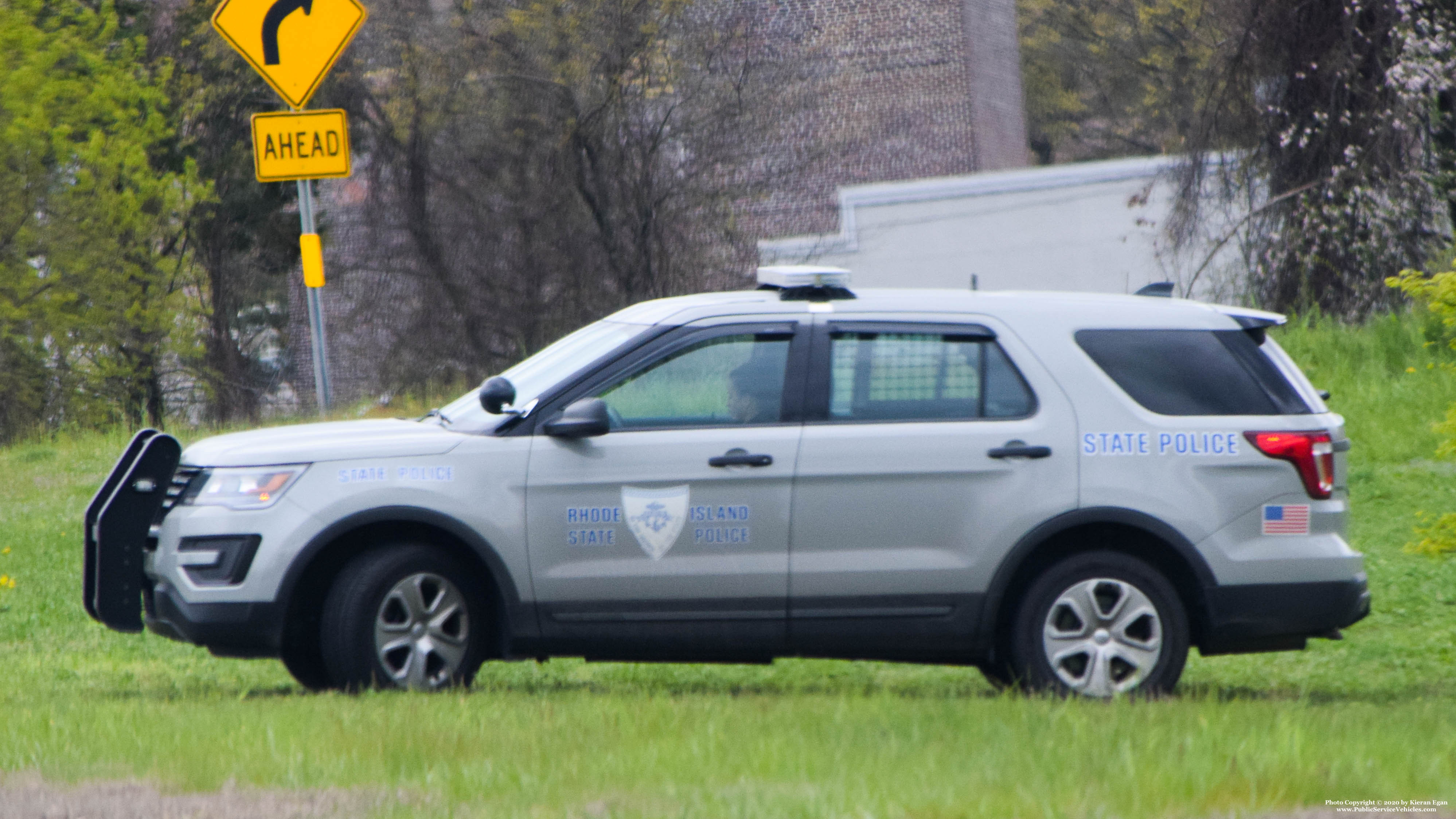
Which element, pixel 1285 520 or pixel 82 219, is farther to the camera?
pixel 82 219

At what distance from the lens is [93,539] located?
22.3ft

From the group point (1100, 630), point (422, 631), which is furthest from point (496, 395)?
point (1100, 630)

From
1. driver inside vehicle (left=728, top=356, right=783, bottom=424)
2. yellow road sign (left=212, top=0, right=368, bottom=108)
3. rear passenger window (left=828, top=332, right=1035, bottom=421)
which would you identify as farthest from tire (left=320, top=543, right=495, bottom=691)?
yellow road sign (left=212, top=0, right=368, bottom=108)

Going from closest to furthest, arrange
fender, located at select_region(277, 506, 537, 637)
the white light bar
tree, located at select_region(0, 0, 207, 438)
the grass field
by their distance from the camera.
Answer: the grass field
fender, located at select_region(277, 506, 537, 637)
the white light bar
tree, located at select_region(0, 0, 207, 438)

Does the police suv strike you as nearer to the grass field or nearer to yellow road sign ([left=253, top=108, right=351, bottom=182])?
the grass field

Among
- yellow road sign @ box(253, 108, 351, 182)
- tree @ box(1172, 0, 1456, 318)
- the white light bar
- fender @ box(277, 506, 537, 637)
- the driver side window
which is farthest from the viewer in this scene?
tree @ box(1172, 0, 1456, 318)

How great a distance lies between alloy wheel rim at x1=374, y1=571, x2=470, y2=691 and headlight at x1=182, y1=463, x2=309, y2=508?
588 mm

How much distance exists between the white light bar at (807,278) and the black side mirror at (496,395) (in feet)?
3.92

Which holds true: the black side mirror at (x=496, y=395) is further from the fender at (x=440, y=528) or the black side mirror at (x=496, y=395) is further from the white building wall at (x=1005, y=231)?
the white building wall at (x=1005, y=231)

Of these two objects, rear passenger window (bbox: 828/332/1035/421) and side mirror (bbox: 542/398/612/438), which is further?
rear passenger window (bbox: 828/332/1035/421)

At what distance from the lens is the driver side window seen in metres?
6.57

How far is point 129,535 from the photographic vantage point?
6664mm

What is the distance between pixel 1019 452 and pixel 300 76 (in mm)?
6636

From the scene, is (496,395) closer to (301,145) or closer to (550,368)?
(550,368)
